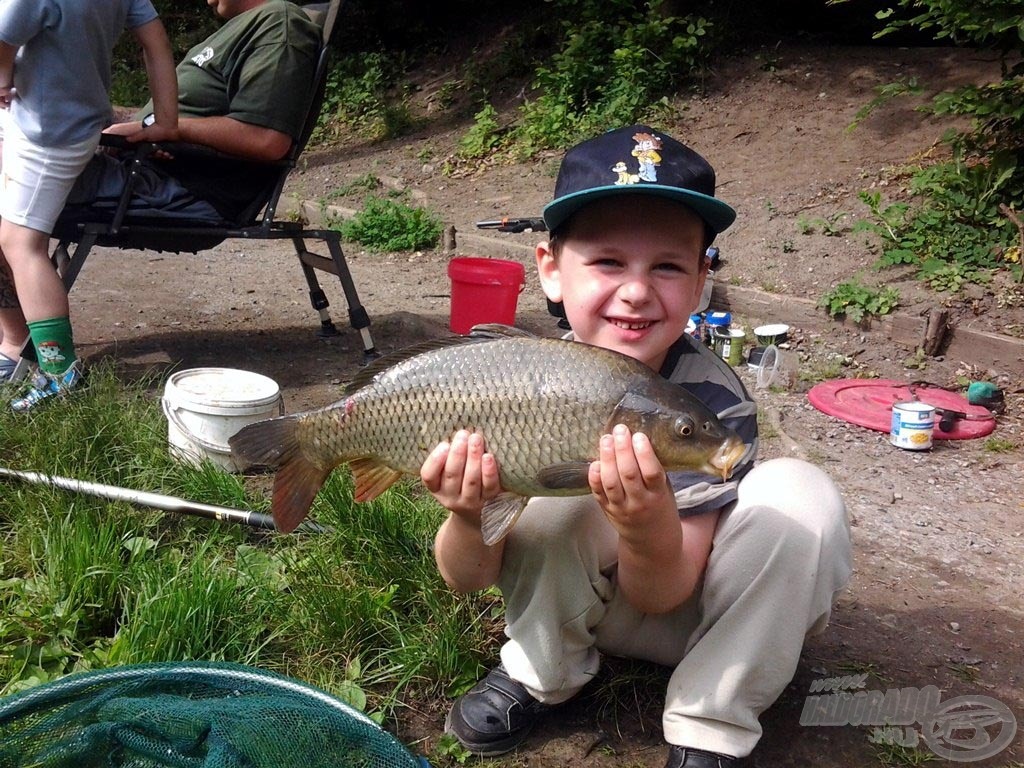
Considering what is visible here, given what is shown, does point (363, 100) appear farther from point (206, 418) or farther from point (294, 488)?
point (294, 488)

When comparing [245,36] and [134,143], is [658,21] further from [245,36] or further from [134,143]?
→ [134,143]

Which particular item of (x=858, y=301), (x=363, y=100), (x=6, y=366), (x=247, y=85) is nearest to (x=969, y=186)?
(x=858, y=301)

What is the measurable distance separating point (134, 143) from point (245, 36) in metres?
0.75

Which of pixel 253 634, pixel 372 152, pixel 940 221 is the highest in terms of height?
pixel 253 634

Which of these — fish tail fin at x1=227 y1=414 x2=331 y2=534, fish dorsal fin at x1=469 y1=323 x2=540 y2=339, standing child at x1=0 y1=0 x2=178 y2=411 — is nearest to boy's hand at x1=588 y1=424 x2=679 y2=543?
fish dorsal fin at x1=469 y1=323 x2=540 y2=339

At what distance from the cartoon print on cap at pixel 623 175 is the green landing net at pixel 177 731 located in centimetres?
104

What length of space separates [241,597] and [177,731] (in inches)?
18.8

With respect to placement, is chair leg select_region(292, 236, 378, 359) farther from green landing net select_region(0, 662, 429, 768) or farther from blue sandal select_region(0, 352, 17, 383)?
green landing net select_region(0, 662, 429, 768)

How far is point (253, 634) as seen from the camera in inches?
76.2

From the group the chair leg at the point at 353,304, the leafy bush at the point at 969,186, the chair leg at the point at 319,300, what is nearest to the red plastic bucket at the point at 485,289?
the chair leg at the point at 353,304

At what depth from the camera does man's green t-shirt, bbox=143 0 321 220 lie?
3881 millimetres

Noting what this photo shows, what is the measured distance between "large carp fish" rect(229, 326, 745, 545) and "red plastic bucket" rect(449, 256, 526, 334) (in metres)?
2.50

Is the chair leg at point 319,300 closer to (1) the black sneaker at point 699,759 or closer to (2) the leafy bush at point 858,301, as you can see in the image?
(2) the leafy bush at point 858,301

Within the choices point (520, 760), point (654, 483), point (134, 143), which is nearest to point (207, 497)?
point (520, 760)
